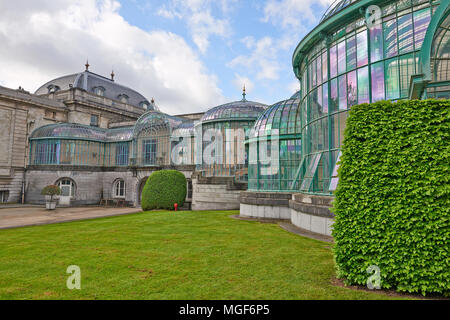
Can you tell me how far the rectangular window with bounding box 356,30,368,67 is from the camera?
1009cm

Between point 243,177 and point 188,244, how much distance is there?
480 inches

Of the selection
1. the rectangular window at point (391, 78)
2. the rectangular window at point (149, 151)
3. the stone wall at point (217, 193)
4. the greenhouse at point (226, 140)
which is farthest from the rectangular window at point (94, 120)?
the rectangular window at point (391, 78)

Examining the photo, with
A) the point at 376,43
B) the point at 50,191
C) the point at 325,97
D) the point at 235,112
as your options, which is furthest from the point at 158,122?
the point at 376,43

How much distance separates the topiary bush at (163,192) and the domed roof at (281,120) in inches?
310

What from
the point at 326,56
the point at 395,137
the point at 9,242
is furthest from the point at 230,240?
the point at 326,56

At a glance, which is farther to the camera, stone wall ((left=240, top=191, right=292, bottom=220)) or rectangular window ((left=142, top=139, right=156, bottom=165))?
rectangular window ((left=142, top=139, right=156, bottom=165))

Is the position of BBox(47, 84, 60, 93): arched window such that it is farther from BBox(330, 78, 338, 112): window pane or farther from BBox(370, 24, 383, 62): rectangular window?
BBox(370, 24, 383, 62): rectangular window

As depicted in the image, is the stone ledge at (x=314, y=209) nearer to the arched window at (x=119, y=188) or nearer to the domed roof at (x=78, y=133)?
the arched window at (x=119, y=188)

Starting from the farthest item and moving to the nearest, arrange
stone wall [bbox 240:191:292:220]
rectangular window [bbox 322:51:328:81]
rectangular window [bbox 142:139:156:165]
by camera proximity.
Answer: rectangular window [bbox 142:139:156:165] → stone wall [bbox 240:191:292:220] → rectangular window [bbox 322:51:328:81]

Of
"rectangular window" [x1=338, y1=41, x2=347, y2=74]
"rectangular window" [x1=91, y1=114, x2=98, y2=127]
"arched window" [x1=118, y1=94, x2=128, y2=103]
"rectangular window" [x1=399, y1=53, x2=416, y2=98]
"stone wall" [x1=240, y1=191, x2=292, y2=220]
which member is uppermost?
"arched window" [x1=118, y1=94, x2=128, y2=103]

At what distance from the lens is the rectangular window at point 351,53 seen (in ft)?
34.2

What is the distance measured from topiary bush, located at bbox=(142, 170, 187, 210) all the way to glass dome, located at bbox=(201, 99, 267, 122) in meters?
5.69

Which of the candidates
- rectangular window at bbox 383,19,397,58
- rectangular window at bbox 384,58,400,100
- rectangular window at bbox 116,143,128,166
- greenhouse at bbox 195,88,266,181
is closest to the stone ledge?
rectangular window at bbox 384,58,400,100
